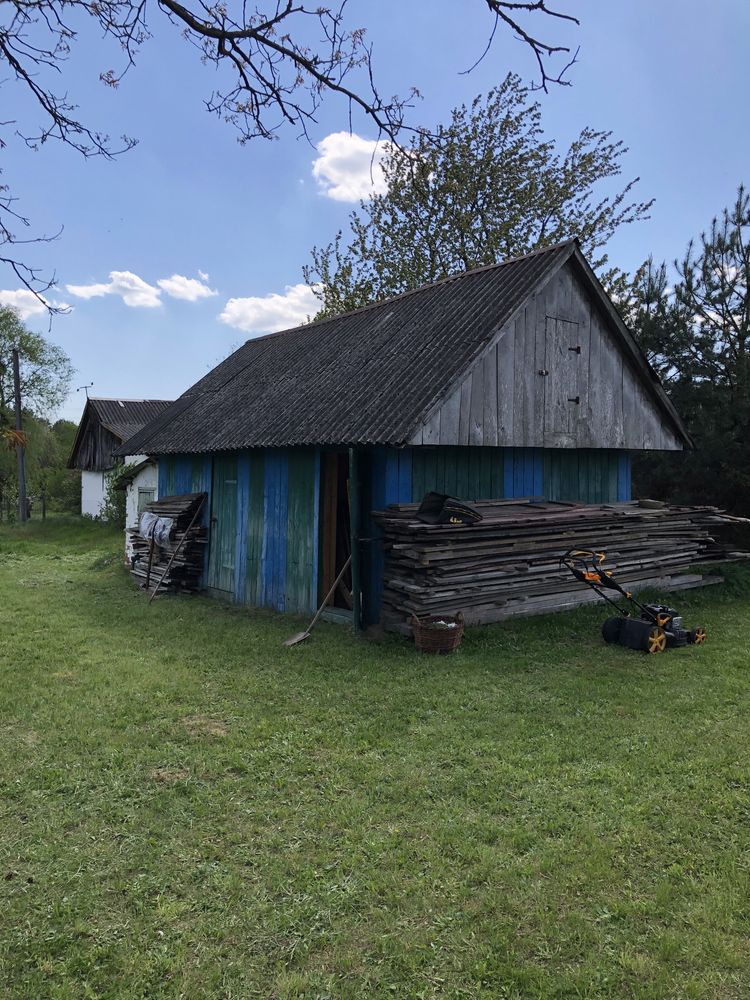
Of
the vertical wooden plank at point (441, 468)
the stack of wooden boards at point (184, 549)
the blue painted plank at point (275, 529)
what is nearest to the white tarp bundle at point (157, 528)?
the stack of wooden boards at point (184, 549)

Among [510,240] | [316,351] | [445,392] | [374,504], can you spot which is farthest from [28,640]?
[510,240]

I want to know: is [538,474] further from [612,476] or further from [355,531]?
[355,531]

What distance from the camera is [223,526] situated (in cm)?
1272

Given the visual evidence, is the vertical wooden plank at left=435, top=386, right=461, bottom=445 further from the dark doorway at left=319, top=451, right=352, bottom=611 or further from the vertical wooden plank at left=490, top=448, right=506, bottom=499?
the dark doorway at left=319, top=451, right=352, bottom=611

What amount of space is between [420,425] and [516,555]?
7.73 feet

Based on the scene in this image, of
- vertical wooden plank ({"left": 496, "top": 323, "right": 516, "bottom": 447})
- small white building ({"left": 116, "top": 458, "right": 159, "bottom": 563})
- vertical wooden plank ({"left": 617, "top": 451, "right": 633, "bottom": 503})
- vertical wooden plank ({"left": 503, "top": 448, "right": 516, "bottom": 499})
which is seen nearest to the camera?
vertical wooden plank ({"left": 496, "top": 323, "right": 516, "bottom": 447})

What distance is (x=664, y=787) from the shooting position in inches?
187

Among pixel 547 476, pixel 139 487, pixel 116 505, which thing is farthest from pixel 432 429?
Answer: pixel 116 505

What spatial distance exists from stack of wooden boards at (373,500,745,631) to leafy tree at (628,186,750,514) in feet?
13.2

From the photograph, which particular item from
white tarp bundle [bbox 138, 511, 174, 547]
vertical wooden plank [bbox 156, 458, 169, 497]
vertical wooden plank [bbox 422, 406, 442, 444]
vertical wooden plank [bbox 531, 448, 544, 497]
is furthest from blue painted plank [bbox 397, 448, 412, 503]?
vertical wooden plank [bbox 156, 458, 169, 497]

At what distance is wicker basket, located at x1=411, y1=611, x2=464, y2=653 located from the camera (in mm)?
8336

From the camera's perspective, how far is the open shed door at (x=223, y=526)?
1240cm

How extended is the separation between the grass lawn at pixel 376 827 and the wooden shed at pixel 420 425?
2.68 meters

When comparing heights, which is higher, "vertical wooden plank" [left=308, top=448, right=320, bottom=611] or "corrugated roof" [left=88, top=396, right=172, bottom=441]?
"corrugated roof" [left=88, top=396, right=172, bottom=441]
